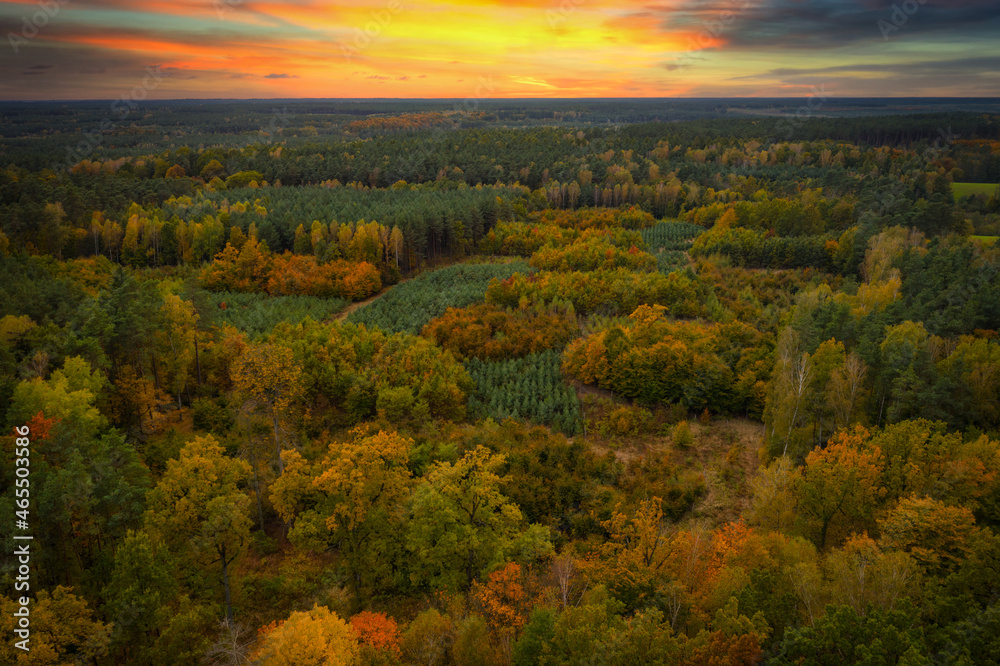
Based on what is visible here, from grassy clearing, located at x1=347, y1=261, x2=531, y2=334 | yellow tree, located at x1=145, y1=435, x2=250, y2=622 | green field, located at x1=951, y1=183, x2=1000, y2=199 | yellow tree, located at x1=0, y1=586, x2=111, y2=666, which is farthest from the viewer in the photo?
green field, located at x1=951, y1=183, x2=1000, y2=199

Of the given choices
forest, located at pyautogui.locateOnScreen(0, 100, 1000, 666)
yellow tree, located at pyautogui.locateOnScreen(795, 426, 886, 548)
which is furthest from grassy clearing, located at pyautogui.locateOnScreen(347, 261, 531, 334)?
yellow tree, located at pyautogui.locateOnScreen(795, 426, 886, 548)

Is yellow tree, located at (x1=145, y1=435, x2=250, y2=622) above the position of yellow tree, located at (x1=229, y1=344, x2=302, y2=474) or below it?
below

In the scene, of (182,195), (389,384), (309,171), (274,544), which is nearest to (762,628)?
(274,544)

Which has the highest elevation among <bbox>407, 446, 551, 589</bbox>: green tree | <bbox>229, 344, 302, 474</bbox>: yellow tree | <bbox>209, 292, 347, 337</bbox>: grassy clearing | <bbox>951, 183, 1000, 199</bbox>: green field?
<bbox>951, 183, 1000, 199</bbox>: green field

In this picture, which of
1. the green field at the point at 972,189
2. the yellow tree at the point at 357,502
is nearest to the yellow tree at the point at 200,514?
the yellow tree at the point at 357,502

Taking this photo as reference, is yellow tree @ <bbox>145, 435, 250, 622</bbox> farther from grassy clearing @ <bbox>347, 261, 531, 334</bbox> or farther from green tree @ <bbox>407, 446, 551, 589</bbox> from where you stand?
grassy clearing @ <bbox>347, 261, 531, 334</bbox>

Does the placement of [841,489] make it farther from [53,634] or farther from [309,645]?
[53,634]

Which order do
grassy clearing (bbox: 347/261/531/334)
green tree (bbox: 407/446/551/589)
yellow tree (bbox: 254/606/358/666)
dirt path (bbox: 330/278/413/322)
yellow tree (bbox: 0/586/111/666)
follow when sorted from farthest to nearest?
dirt path (bbox: 330/278/413/322)
grassy clearing (bbox: 347/261/531/334)
green tree (bbox: 407/446/551/589)
yellow tree (bbox: 0/586/111/666)
yellow tree (bbox: 254/606/358/666)

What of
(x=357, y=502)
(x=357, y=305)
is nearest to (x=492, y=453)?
(x=357, y=502)
